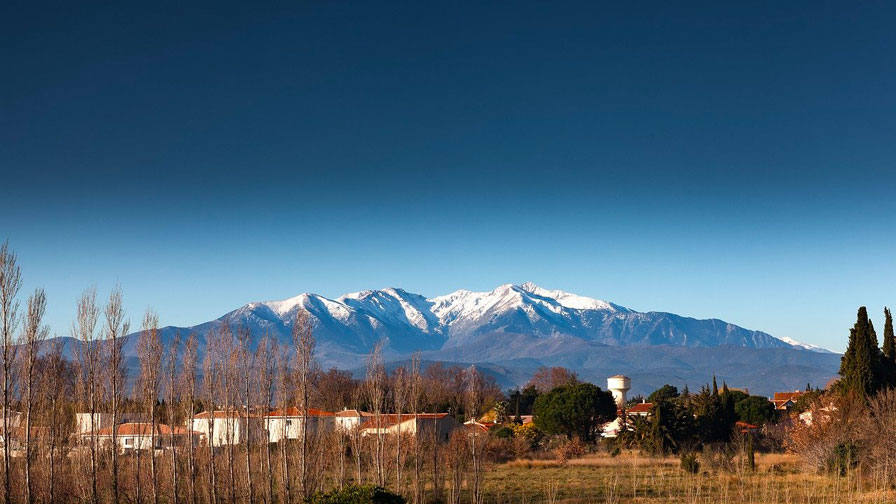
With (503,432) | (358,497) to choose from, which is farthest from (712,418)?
(358,497)

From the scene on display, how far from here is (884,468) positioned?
3491 centimetres

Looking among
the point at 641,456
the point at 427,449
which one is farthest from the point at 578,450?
the point at 427,449

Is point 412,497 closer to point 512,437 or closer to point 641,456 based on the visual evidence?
point 641,456

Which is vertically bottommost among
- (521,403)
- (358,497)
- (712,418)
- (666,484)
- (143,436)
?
(521,403)

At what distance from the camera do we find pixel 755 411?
74.4 m

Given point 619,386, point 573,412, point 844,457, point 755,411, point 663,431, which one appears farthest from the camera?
point 619,386

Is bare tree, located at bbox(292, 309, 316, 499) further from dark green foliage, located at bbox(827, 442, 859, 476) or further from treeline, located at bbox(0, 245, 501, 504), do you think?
dark green foliage, located at bbox(827, 442, 859, 476)

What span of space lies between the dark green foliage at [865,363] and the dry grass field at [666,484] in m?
5.04

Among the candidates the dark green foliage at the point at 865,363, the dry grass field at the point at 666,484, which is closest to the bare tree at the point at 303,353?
the dry grass field at the point at 666,484

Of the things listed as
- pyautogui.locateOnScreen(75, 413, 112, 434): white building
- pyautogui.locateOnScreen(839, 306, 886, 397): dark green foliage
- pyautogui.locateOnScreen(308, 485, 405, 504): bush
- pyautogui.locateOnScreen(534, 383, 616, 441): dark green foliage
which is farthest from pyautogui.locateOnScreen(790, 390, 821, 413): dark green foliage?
pyautogui.locateOnScreen(308, 485, 405, 504): bush

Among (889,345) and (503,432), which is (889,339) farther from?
(503,432)

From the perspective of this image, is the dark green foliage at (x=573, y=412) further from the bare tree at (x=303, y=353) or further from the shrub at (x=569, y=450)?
the bare tree at (x=303, y=353)

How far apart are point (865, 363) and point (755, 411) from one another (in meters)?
30.2

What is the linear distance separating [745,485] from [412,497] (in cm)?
1431
